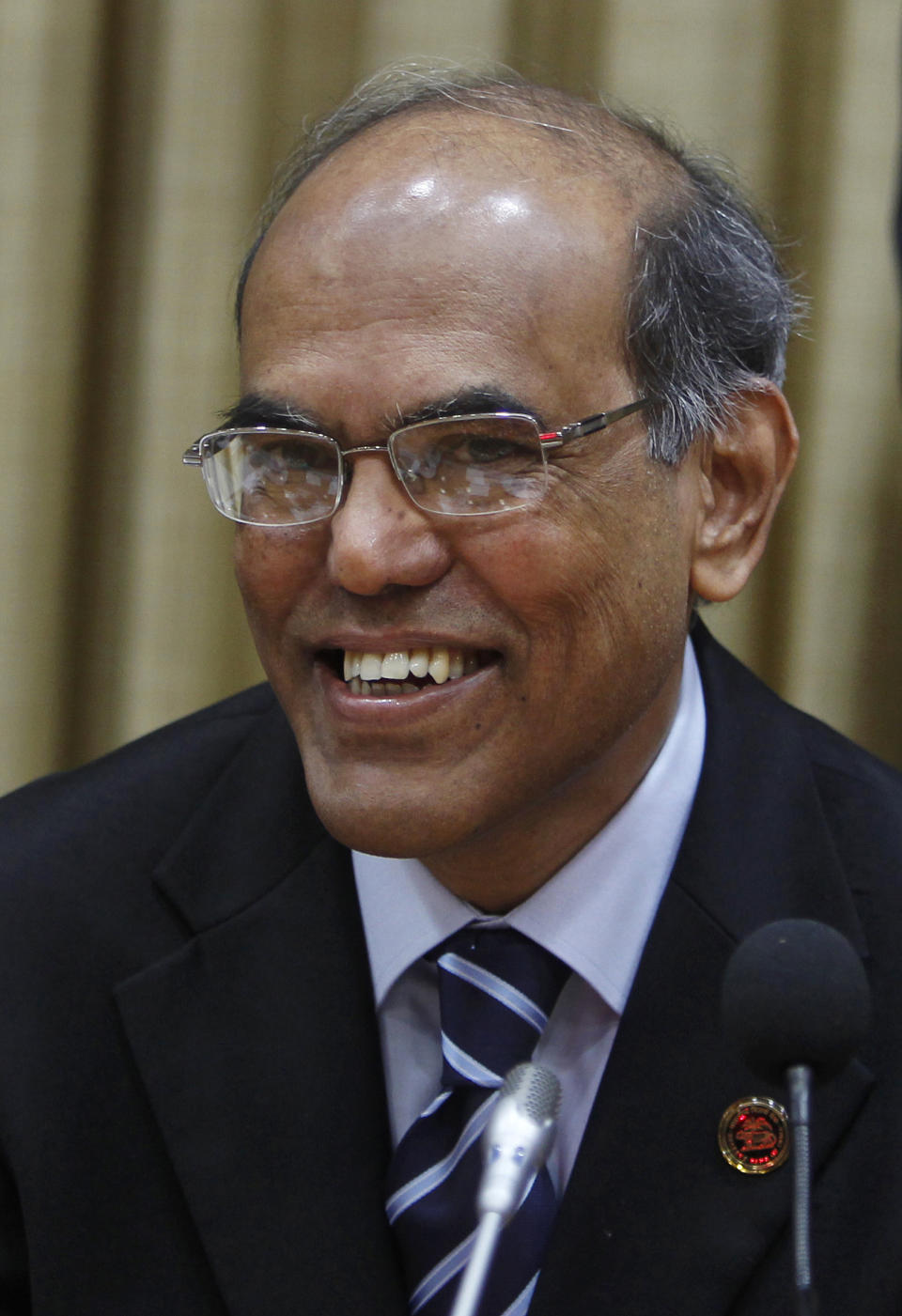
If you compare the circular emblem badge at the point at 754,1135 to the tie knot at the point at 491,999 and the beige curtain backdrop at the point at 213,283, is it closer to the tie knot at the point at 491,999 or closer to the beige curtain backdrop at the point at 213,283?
the tie knot at the point at 491,999

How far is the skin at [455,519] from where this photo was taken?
53.8 inches

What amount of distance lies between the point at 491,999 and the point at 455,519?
510 mm

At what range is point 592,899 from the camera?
154 centimetres

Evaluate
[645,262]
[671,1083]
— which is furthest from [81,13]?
[671,1083]

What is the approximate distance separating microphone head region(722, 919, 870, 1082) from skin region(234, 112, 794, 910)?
481mm

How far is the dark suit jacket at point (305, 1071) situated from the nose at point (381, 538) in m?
0.44

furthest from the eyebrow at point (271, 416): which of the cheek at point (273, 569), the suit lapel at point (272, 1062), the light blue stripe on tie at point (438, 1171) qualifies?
the light blue stripe on tie at point (438, 1171)

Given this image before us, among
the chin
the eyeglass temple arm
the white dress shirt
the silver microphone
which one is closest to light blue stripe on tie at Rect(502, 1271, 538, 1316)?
the white dress shirt

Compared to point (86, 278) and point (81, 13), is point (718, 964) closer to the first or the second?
point (86, 278)

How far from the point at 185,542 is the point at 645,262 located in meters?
1.07

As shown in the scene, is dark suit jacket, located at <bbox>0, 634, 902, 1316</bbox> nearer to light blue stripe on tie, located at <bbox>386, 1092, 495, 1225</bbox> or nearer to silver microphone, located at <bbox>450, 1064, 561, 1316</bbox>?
light blue stripe on tie, located at <bbox>386, 1092, 495, 1225</bbox>

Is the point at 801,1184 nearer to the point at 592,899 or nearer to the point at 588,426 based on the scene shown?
the point at 592,899

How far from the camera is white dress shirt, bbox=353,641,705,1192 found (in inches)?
59.2

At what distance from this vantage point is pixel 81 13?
88.4 inches
